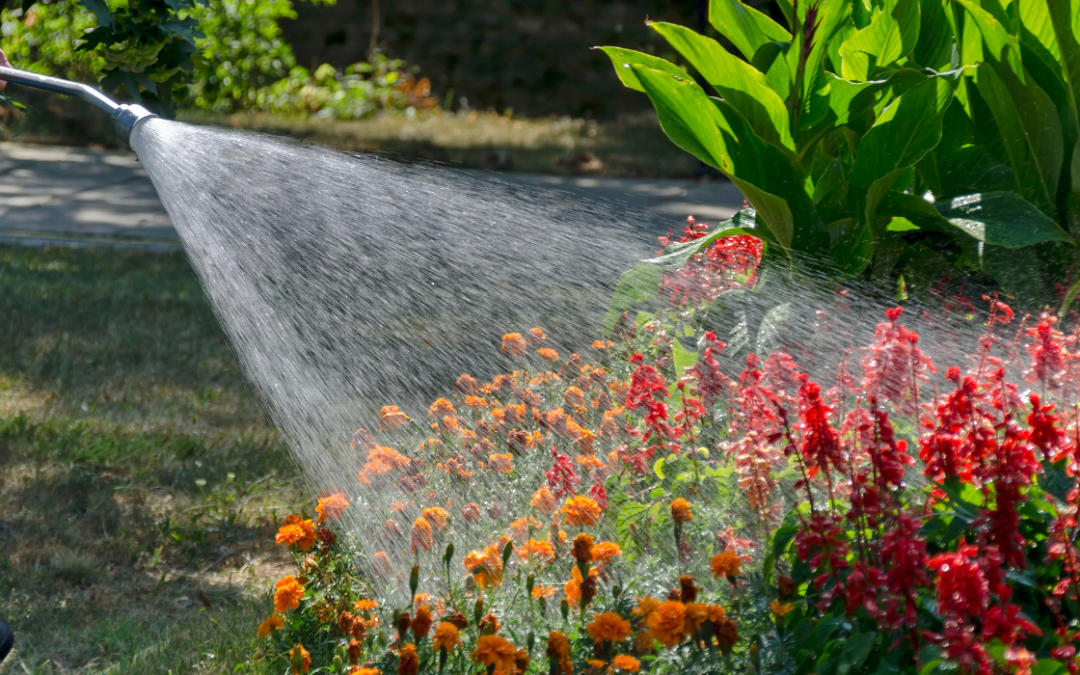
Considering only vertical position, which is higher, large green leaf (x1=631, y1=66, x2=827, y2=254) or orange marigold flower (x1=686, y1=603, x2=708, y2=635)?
large green leaf (x1=631, y1=66, x2=827, y2=254)

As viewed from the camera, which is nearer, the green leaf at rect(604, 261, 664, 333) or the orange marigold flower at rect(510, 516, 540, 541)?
the orange marigold flower at rect(510, 516, 540, 541)

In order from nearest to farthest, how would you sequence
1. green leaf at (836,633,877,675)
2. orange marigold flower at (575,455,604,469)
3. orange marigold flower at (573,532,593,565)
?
green leaf at (836,633,877,675), orange marigold flower at (573,532,593,565), orange marigold flower at (575,455,604,469)

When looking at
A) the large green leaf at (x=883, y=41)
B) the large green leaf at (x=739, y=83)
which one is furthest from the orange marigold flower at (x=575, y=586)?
the large green leaf at (x=883, y=41)

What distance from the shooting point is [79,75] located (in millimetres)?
8414

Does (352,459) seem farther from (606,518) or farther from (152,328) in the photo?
(152,328)

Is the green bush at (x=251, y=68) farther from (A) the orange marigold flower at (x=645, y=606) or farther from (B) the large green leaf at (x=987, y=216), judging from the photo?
(A) the orange marigold flower at (x=645, y=606)

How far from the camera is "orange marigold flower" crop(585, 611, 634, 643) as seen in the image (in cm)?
149

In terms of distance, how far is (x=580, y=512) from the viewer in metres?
1.77

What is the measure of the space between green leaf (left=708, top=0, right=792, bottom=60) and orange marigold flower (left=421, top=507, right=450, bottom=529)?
1387mm

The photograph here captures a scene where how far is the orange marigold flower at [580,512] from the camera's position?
1.76 m

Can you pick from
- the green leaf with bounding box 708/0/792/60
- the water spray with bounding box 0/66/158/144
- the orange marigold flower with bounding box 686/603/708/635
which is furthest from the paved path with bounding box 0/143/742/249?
the orange marigold flower with bounding box 686/603/708/635

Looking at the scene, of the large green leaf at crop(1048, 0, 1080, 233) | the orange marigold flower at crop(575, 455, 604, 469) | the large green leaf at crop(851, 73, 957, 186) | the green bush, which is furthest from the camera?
the green bush

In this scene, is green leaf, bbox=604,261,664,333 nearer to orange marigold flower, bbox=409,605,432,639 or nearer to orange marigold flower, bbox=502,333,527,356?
orange marigold flower, bbox=502,333,527,356

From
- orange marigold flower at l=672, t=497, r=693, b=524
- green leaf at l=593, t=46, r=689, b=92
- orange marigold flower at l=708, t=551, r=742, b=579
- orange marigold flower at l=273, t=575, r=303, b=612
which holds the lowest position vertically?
orange marigold flower at l=273, t=575, r=303, b=612
